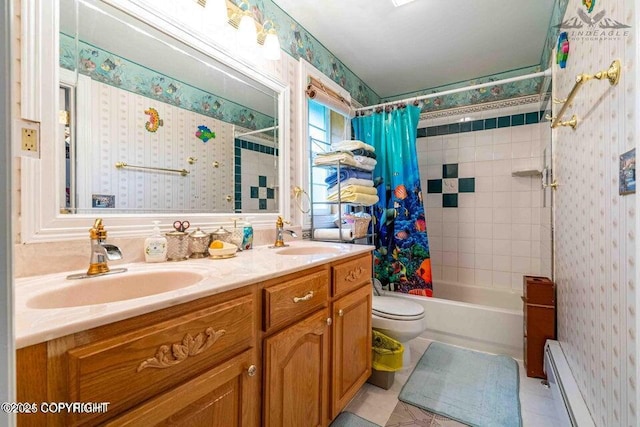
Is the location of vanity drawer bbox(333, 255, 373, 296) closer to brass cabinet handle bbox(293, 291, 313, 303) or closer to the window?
brass cabinet handle bbox(293, 291, 313, 303)

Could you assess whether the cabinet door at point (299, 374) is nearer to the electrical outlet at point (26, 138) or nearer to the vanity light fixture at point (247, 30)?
the electrical outlet at point (26, 138)

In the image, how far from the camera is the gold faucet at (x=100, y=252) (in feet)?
2.74

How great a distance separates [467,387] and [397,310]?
0.55 metres

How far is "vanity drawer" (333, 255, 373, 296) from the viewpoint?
4.10 feet

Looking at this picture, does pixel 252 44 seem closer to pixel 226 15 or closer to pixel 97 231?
pixel 226 15

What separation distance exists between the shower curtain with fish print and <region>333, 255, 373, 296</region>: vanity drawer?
994mm

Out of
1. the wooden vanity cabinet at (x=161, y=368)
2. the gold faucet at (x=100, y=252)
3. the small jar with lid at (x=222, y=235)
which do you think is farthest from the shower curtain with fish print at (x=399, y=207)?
the gold faucet at (x=100, y=252)

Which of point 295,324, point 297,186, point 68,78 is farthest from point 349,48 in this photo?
point 295,324

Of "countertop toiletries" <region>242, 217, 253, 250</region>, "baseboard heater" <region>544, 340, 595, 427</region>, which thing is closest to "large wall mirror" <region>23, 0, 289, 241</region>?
"countertop toiletries" <region>242, 217, 253, 250</region>

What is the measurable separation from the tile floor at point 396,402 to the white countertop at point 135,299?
2.71 ft

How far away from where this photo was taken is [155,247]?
1.04 metres

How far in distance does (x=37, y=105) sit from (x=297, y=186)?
126 centimetres

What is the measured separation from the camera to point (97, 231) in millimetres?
865
